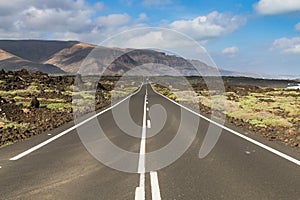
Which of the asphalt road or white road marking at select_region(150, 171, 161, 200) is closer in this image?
white road marking at select_region(150, 171, 161, 200)

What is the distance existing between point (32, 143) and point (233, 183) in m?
7.09

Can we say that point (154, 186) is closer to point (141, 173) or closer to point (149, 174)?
point (149, 174)

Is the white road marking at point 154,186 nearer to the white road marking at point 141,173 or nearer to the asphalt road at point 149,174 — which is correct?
the asphalt road at point 149,174

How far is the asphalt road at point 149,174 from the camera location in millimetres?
5941

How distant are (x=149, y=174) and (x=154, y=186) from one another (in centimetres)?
89

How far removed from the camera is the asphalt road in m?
5.94

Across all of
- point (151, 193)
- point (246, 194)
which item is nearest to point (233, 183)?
point (246, 194)

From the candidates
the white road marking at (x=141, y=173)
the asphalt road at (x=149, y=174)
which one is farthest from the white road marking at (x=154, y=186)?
the white road marking at (x=141, y=173)

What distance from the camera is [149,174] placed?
23.7 ft

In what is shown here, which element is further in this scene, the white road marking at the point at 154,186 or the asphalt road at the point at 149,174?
the asphalt road at the point at 149,174

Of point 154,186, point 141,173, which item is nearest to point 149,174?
point 141,173

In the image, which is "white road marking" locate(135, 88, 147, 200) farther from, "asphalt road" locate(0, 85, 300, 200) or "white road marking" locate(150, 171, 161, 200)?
"white road marking" locate(150, 171, 161, 200)

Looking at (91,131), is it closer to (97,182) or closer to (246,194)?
(97,182)

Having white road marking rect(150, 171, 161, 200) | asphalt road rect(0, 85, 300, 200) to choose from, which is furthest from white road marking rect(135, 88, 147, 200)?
white road marking rect(150, 171, 161, 200)
